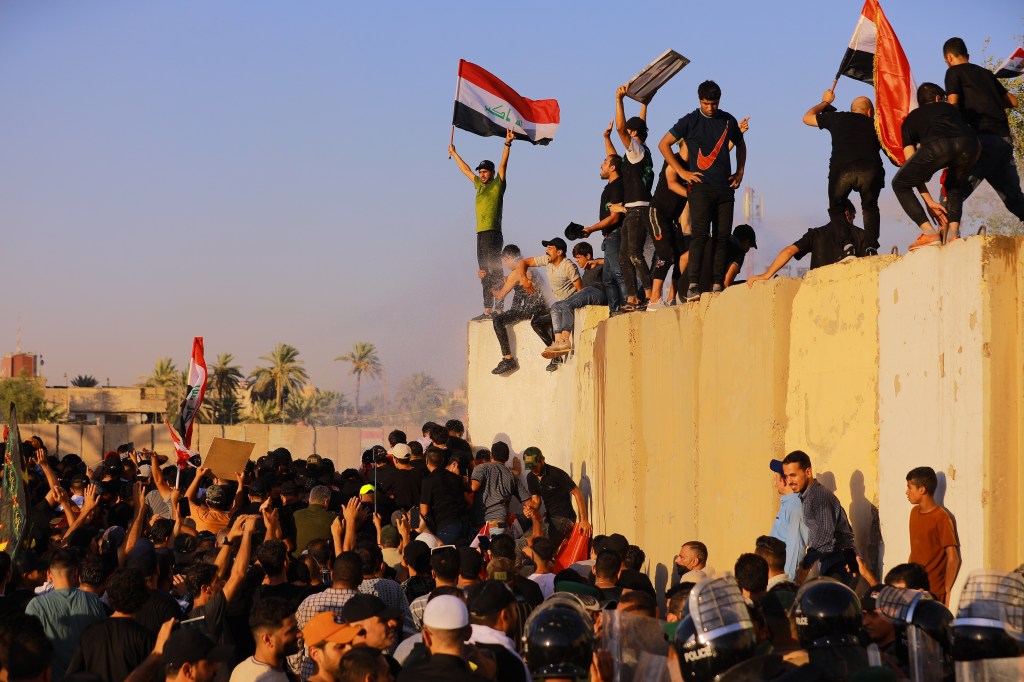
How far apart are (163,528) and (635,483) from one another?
4.39 metres

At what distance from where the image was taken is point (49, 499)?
1136 centimetres

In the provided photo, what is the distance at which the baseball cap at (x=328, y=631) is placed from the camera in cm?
558

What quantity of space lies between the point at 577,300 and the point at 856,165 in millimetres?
5118

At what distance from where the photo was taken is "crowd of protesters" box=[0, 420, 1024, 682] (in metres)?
4.06

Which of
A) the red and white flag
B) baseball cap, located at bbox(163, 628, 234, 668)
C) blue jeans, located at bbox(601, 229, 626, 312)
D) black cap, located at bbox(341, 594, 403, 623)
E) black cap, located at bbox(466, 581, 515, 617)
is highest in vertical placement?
blue jeans, located at bbox(601, 229, 626, 312)

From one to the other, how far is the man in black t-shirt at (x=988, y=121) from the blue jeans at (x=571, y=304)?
6037 millimetres

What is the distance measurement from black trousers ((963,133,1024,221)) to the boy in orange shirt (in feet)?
7.82

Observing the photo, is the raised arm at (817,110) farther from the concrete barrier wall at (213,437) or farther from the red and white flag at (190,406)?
the concrete barrier wall at (213,437)

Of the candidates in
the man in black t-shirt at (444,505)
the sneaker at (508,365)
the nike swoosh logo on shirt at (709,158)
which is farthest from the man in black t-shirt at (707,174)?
the sneaker at (508,365)

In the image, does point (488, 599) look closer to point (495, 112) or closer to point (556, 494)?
point (556, 494)

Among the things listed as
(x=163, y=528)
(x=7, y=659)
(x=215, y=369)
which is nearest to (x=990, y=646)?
(x=7, y=659)

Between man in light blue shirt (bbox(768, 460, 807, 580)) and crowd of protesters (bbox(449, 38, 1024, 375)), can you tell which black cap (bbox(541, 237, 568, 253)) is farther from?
man in light blue shirt (bbox(768, 460, 807, 580))

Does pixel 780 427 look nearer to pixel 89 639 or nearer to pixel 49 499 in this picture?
pixel 89 639

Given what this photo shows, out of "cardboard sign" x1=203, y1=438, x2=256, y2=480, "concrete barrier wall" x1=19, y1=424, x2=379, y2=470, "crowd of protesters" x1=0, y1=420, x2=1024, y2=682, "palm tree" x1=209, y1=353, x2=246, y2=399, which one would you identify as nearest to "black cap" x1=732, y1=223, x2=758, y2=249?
"crowd of protesters" x1=0, y1=420, x2=1024, y2=682
